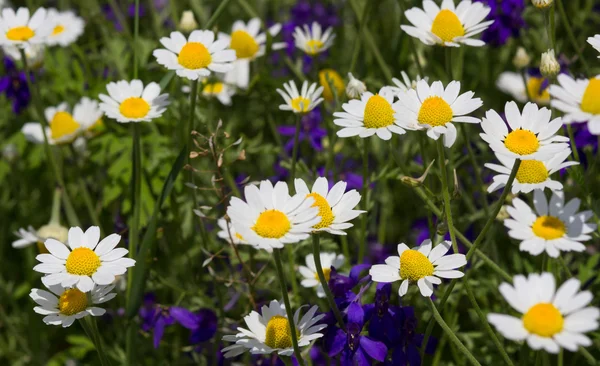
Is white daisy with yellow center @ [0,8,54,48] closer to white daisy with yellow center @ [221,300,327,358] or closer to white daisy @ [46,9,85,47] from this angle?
white daisy @ [46,9,85,47]

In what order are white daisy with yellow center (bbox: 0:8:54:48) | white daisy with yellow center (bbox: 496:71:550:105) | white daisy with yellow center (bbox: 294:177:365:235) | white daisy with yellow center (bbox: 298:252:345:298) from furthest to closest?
white daisy with yellow center (bbox: 496:71:550:105), white daisy with yellow center (bbox: 0:8:54:48), white daisy with yellow center (bbox: 298:252:345:298), white daisy with yellow center (bbox: 294:177:365:235)

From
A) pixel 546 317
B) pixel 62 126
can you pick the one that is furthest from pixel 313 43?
pixel 546 317

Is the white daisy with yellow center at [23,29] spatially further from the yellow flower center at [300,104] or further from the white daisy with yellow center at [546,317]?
the white daisy with yellow center at [546,317]

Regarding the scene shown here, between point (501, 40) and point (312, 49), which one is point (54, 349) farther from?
point (501, 40)

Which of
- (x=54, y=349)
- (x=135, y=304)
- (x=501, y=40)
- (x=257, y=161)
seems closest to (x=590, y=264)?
(x=501, y=40)

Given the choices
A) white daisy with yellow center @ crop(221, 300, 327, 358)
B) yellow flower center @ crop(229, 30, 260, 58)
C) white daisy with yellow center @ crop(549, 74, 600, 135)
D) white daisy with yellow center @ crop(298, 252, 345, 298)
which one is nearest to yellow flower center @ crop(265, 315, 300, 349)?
white daisy with yellow center @ crop(221, 300, 327, 358)

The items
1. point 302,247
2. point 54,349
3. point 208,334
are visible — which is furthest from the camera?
point 54,349
